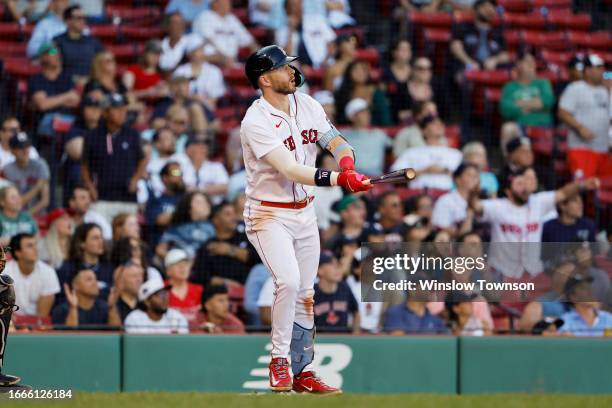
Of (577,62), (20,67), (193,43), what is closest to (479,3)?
(577,62)

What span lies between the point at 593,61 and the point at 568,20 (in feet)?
6.57

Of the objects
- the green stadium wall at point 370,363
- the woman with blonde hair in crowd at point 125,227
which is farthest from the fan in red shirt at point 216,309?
the woman with blonde hair in crowd at point 125,227

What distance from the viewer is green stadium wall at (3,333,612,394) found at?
327 inches

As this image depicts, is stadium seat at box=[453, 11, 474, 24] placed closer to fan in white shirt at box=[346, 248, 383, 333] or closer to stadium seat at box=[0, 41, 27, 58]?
stadium seat at box=[0, 41, 27, 58]

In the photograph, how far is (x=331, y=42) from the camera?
1283cm

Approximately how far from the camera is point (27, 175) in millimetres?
10320

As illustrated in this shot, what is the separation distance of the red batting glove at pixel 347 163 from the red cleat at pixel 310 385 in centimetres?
114

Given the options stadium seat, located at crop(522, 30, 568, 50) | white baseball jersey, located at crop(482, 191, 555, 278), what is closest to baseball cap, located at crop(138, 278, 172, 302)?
white baseball jersey, located at crop(482, 191, 555, 278)

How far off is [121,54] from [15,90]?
163 cm

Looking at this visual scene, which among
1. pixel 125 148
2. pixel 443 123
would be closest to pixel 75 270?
pixel 125 148

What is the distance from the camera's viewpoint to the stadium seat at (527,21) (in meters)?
13.6

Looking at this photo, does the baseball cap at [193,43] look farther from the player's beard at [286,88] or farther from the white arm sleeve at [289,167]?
the white arm sleeve at [289,167]

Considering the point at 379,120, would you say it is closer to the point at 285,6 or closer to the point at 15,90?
the point at 285,6

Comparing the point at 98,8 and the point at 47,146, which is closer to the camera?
the point at 47,146
